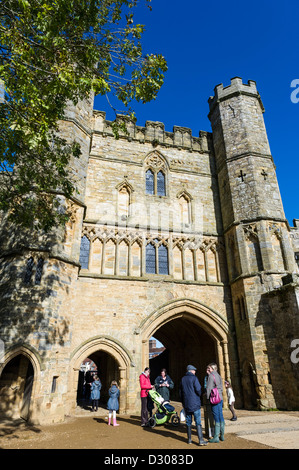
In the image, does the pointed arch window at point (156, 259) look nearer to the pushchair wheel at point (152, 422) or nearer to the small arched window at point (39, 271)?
the small arched window at point (39, 271)

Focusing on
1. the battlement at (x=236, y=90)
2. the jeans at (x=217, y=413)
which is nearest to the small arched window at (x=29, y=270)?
the jeans at (x=217, y=413)

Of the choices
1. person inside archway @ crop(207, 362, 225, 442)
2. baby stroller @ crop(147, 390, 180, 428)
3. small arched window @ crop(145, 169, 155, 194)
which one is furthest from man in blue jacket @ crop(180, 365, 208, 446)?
small arched window @ crop(145, 169, 155, 194)

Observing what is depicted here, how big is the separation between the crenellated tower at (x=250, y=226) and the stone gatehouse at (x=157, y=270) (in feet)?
0.18

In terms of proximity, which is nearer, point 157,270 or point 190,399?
point 190,399

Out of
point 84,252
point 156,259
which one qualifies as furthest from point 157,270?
point 84,252

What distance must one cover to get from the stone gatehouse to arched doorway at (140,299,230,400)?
2.7 inches

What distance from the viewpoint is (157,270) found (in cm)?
1257

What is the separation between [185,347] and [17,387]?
9.72m

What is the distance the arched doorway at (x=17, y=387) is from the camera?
813cm

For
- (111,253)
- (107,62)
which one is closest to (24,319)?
(111,253)

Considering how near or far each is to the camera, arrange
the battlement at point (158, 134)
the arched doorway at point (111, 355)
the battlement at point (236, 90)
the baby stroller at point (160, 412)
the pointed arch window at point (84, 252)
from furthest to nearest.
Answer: the battlement at point (236, 90) → the battlement at point (158, 134) → the pointed arch window at point (84, 252) → the arched doorway at point (111, 355) → the baby stroller at point (160, 412)

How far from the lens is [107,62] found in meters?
6.91

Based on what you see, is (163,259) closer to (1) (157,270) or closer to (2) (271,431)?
(1) (157,270)

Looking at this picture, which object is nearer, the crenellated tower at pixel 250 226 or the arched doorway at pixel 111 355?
the arched doorway at pixel 111 355
